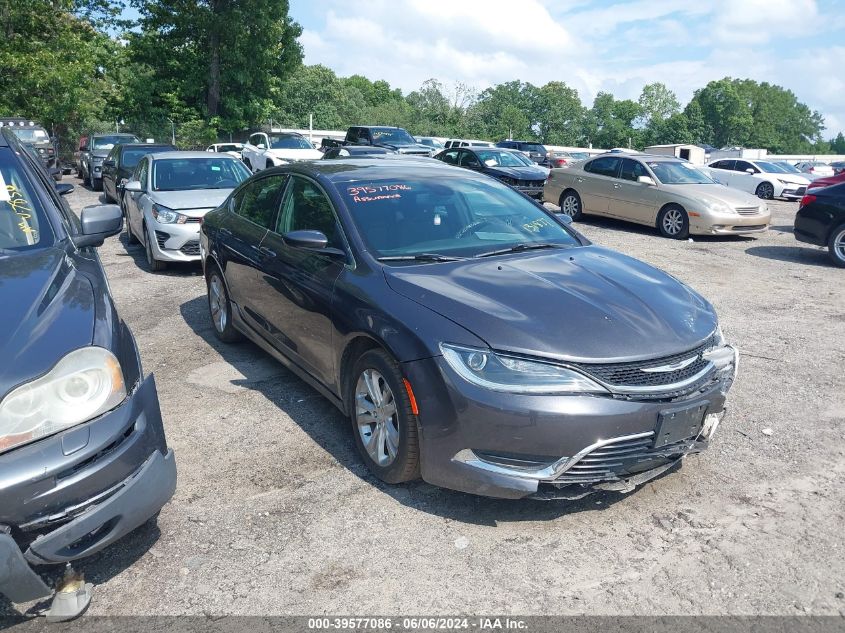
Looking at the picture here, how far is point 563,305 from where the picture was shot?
356cm

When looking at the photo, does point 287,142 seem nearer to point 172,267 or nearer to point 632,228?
point 632,228

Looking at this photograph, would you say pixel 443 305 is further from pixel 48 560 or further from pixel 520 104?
pixel 520 104

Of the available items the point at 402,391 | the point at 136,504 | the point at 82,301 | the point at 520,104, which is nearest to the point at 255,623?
the point at 136,504

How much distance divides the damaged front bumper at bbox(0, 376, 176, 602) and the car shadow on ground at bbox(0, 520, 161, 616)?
0.47 metres

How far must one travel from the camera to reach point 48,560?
243 cm

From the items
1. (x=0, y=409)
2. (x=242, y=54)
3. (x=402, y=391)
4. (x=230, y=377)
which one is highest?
(x=242, y=54)

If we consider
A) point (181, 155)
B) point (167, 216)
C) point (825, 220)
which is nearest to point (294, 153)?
point (181, 155)

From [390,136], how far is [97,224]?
22.4 metres

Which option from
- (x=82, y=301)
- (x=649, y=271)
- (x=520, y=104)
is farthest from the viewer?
(x=520, y=104)

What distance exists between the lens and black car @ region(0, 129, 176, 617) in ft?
7.84

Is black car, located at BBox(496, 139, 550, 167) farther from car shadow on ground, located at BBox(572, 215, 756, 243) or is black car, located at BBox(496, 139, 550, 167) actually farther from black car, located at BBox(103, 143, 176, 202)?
black car, located at BBox(103, 143, 176, 202)

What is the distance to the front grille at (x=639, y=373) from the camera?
10.6 ft

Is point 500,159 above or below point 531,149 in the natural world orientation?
above

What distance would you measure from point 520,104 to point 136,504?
105770 millimetres
